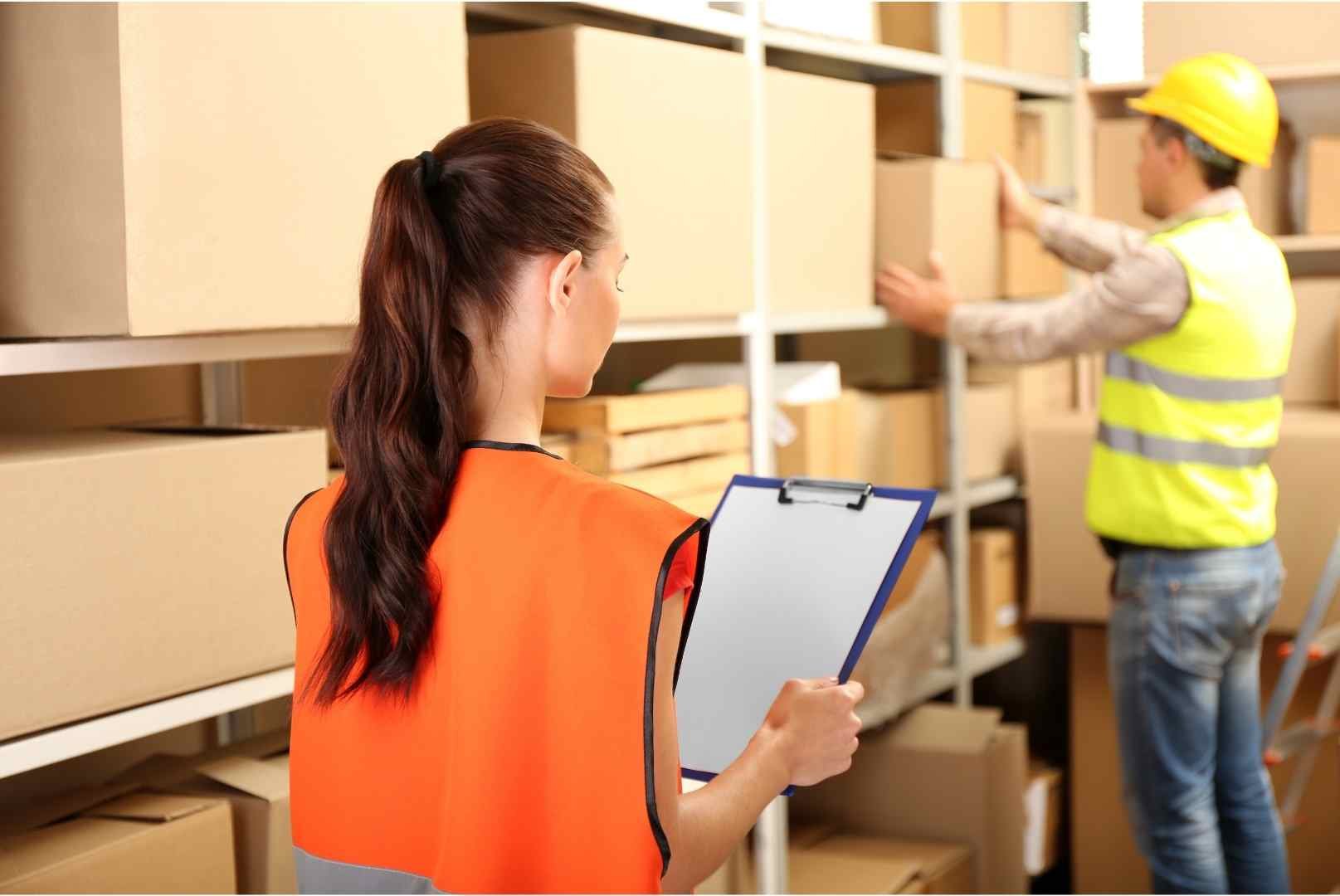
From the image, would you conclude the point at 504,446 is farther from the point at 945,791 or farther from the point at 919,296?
the point at 945,791

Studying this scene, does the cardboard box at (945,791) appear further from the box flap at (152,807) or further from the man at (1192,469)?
the box flap at (152,807)

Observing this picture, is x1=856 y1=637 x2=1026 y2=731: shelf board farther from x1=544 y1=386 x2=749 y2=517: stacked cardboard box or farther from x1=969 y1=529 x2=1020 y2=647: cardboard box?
x1=544 y1=386 x2=749 y2=517: stacked cardboard box

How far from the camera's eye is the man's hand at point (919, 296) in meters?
2.84

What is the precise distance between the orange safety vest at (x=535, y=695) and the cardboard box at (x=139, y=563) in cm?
52

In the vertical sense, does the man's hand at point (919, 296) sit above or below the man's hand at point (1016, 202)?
below

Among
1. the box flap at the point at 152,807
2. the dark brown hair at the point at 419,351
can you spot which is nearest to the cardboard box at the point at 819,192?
the box flap at the point at 152,807

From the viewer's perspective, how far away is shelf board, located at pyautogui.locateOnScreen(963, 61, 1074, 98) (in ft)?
10.4

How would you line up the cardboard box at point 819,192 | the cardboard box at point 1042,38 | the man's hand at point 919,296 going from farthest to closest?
the cardboard box at point 1042,38
the man's hand at point 919,296
the cardboard box at point 819,192

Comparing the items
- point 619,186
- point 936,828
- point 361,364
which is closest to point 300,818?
point 361,364

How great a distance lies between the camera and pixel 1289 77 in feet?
10.7

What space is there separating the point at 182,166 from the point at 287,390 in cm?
87

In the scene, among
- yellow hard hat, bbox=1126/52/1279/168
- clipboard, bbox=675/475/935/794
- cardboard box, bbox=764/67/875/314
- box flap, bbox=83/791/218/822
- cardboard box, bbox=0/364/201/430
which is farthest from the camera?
yellow hard hat, bbox=1126/52/1279/168

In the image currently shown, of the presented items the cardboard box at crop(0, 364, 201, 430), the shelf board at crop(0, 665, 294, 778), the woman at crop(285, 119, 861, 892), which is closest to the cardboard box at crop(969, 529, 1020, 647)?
the cardboard box at crop(0, 364, 201, 430)

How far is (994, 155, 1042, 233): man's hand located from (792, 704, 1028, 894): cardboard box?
3.54 feet
